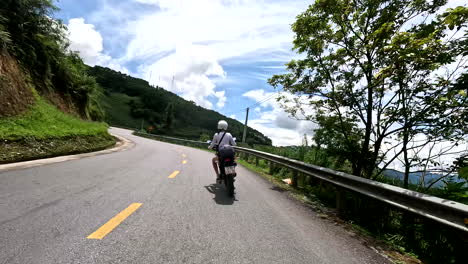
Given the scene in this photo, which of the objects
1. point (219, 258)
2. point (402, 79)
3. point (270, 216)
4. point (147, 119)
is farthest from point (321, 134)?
point (147, 119)

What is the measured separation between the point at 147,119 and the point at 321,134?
347 ft

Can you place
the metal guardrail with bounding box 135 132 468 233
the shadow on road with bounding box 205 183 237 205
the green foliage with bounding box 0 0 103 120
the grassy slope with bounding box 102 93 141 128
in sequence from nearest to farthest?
the metal guardrail with bounding box 135 132 468 233, the shadow on road with bounding box 205 183 237 205, the green foliage with bounding box 0 0 103 120, the grassy slope with bounding box 102 93 141 128

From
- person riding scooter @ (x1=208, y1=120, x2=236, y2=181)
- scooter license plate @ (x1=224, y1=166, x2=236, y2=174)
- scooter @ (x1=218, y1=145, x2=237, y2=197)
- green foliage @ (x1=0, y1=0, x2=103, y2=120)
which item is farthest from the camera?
green foliage @ (x1=0, y1=0, x2=103, y2=120)

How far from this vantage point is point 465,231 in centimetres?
294

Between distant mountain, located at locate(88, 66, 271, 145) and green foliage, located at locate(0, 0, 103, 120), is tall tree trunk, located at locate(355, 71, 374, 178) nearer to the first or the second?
green foliage, located at locate(0, 0, 103, 120)

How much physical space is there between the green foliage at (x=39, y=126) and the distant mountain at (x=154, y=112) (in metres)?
63.5

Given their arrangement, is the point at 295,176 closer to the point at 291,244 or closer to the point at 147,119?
the point at 291,244

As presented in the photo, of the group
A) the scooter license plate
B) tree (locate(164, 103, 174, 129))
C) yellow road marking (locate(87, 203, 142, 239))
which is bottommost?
yellow road marking (locate(87, 203, 142, 239))

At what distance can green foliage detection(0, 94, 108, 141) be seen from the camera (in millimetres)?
8509

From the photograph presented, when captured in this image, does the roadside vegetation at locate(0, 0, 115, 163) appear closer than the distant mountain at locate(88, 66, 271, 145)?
Yes

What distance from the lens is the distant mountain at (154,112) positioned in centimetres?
9700

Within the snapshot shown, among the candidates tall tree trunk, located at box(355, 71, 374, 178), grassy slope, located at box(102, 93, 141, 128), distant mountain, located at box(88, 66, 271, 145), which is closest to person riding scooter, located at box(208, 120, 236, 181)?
tall tree trunk, located at box(355, 71, 374, 178)

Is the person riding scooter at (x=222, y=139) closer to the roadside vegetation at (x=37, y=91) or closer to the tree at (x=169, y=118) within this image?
the roadside vegetation at (x=37, y=91)

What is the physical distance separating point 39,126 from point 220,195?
8.62 meters
